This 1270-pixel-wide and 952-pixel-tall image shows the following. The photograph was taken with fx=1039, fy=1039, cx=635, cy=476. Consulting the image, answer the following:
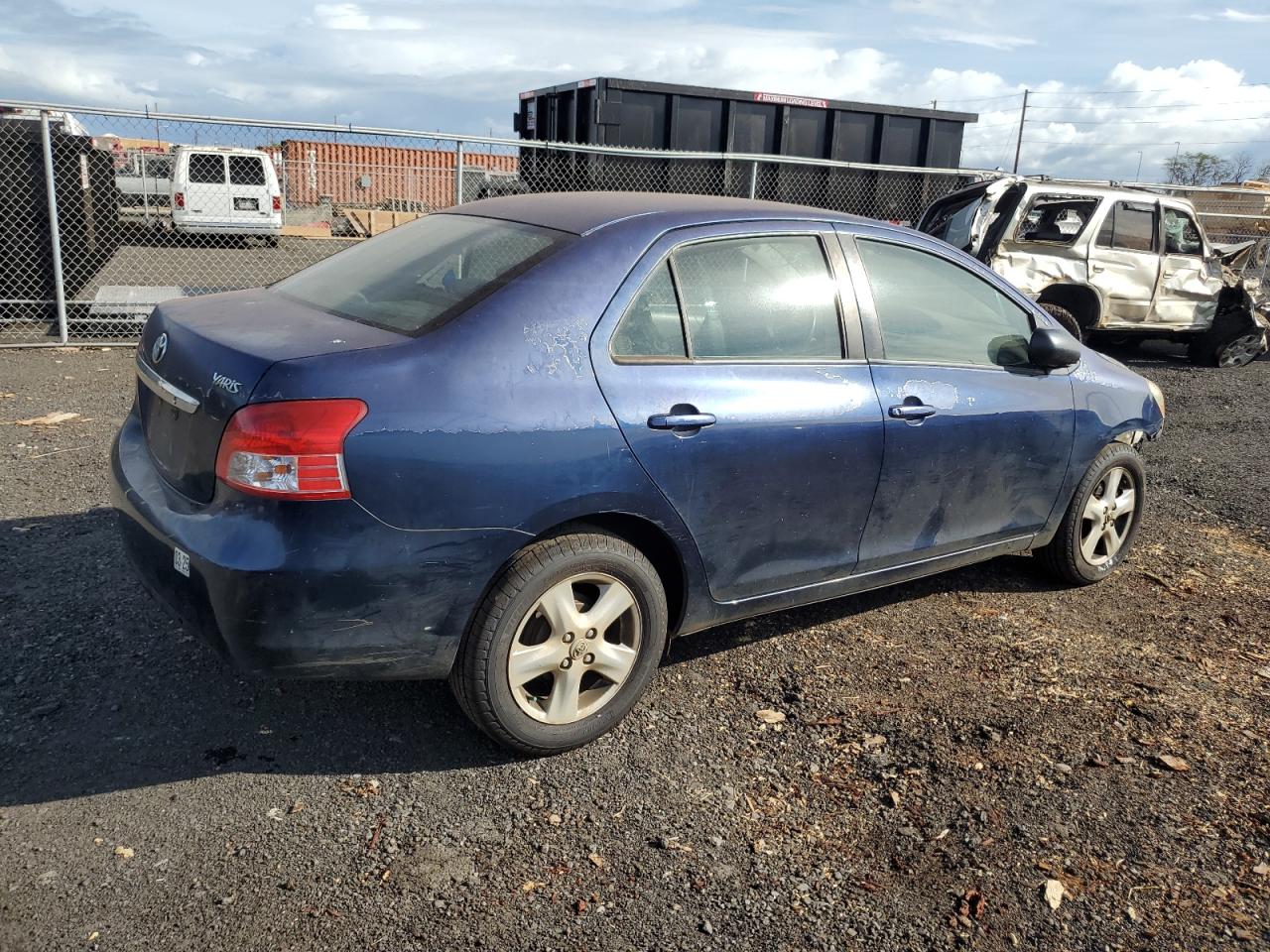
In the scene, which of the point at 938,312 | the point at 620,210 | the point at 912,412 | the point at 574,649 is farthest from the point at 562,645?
the point at 938,312

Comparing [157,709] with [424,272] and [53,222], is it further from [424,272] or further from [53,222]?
[53,222]

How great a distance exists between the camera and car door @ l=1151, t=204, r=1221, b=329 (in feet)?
36.1

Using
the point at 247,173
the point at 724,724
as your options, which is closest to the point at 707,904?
the point at 724,724

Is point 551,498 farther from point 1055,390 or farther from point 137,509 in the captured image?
point 1055,390

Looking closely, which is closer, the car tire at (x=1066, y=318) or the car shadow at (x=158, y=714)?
the car shadow at (x=158, y=714)

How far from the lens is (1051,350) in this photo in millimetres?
4199

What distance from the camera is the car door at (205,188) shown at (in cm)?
1936

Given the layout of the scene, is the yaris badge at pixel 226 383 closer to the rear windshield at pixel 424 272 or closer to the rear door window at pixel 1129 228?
the rear windshield at pixel 424 272

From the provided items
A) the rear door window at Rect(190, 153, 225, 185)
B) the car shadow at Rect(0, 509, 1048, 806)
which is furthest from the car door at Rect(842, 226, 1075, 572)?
the rear door window at Rect(190, 153, 225, 185)

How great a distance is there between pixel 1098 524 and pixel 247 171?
1860 cm

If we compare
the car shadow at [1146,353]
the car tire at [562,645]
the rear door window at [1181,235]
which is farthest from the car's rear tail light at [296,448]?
the car shadow at [1146,353]

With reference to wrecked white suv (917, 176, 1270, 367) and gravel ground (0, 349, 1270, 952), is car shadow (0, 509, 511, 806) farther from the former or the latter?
wrecked white suv (917, 176, 1270, 367)

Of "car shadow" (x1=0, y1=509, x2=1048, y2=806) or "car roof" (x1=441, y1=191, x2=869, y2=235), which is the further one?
"car roof" (x1=441, y1=191, x2=869, y2=235)

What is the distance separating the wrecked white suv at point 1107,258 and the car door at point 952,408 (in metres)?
5.89
